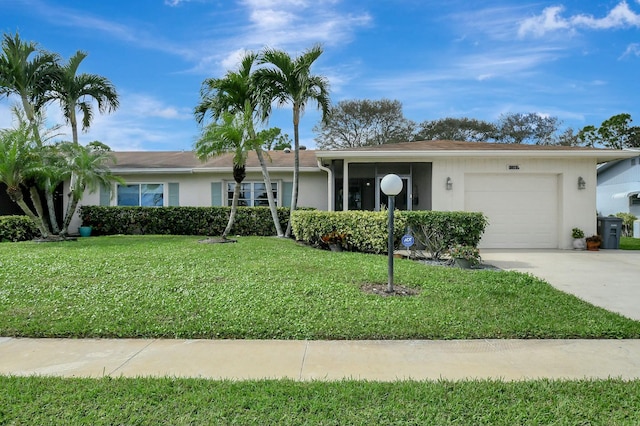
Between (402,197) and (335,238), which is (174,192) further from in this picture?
(402,197)

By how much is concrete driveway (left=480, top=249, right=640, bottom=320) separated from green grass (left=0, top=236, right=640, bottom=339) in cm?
66

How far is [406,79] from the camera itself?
16.4m

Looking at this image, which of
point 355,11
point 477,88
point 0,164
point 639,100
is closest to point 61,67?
point 0,164

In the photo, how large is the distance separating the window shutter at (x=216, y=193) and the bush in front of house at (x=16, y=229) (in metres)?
6.07

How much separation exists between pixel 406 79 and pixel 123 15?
10558mm

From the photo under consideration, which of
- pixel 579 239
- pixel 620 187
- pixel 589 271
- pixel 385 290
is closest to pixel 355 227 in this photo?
pixel 385 290

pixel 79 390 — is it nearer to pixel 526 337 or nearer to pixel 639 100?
pixel 526 337

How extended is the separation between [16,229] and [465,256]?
14.0m

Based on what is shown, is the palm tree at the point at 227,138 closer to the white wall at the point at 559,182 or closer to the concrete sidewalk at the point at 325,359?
the white wall at the point at 559,182

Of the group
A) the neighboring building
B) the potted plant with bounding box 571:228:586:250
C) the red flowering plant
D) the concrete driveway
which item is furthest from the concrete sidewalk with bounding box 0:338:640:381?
the neighboring building

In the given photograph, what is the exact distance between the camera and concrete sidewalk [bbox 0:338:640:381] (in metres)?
3.37

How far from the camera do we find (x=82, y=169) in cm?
1252

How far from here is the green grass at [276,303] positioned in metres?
4.41

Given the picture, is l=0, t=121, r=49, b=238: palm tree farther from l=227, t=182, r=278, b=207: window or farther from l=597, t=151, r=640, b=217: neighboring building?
l=597, t=151, r=640, b=217: neighboring building
